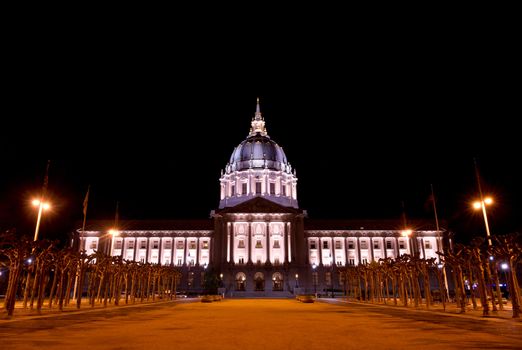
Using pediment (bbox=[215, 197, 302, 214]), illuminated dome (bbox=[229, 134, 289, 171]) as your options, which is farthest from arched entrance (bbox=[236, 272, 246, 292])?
illuminated dome (bbox=[229, 134, 289, 171])

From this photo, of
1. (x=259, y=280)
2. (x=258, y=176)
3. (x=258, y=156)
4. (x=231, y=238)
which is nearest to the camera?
(x=259, y=280)

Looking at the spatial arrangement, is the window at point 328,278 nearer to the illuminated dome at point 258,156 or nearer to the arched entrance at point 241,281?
the arched entrance at point 241,281

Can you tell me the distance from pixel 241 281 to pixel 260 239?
12.8 metres

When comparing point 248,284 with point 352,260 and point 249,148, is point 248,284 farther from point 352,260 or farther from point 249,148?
point 249,148

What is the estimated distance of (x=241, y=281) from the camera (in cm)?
9925

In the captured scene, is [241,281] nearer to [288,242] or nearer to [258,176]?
[288,242]

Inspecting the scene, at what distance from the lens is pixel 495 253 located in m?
30.5

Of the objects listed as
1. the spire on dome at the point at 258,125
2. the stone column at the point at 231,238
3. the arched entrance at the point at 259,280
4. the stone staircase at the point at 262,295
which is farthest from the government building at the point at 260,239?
the spire on dome at the point at 258,125

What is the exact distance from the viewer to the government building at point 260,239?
99.7m

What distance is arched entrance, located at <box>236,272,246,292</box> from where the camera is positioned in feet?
320

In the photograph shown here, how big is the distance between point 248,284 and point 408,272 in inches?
2262

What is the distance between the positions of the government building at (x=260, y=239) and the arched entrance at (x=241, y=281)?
0.23 meters

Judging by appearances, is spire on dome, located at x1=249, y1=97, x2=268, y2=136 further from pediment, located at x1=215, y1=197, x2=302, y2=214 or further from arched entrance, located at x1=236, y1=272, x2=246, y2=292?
arched entrance, located at x1=236, y1=272, x2=246, y2=292

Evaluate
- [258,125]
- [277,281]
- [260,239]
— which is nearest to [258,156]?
[258,125]
